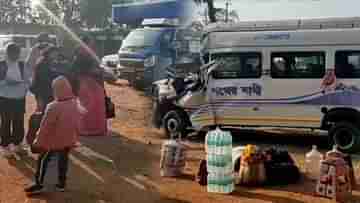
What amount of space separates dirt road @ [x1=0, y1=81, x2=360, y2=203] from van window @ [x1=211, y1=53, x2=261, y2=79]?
5.07 feet

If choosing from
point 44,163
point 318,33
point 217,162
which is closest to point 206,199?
point 217,162

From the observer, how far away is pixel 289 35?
434 inches

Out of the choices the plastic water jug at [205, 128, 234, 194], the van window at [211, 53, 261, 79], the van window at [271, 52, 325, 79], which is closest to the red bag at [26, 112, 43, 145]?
the plastic water jug at [205, 128, 234, 194]

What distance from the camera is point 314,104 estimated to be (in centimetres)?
1087

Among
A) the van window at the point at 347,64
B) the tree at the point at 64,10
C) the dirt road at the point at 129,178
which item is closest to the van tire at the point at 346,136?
the dirt road at the point at 129,178

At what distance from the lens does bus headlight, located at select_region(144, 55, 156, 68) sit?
753 inches

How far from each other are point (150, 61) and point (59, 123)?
472 inches

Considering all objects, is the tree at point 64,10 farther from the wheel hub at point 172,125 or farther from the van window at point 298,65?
the van window at point 298,65

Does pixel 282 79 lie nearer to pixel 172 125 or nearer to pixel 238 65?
pixel 238 65

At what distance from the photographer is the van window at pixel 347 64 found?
34.4ft

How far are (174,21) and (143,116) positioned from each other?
6.63 meters

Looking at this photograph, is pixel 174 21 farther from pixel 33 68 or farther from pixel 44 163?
pixel 44 163

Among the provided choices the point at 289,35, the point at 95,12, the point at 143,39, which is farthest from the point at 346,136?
the point at 95,12

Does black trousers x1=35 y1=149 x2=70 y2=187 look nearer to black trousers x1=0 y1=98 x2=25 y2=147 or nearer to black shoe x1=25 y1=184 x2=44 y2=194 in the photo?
black shoe x1=25 y1=184 x2=44 y2=194
